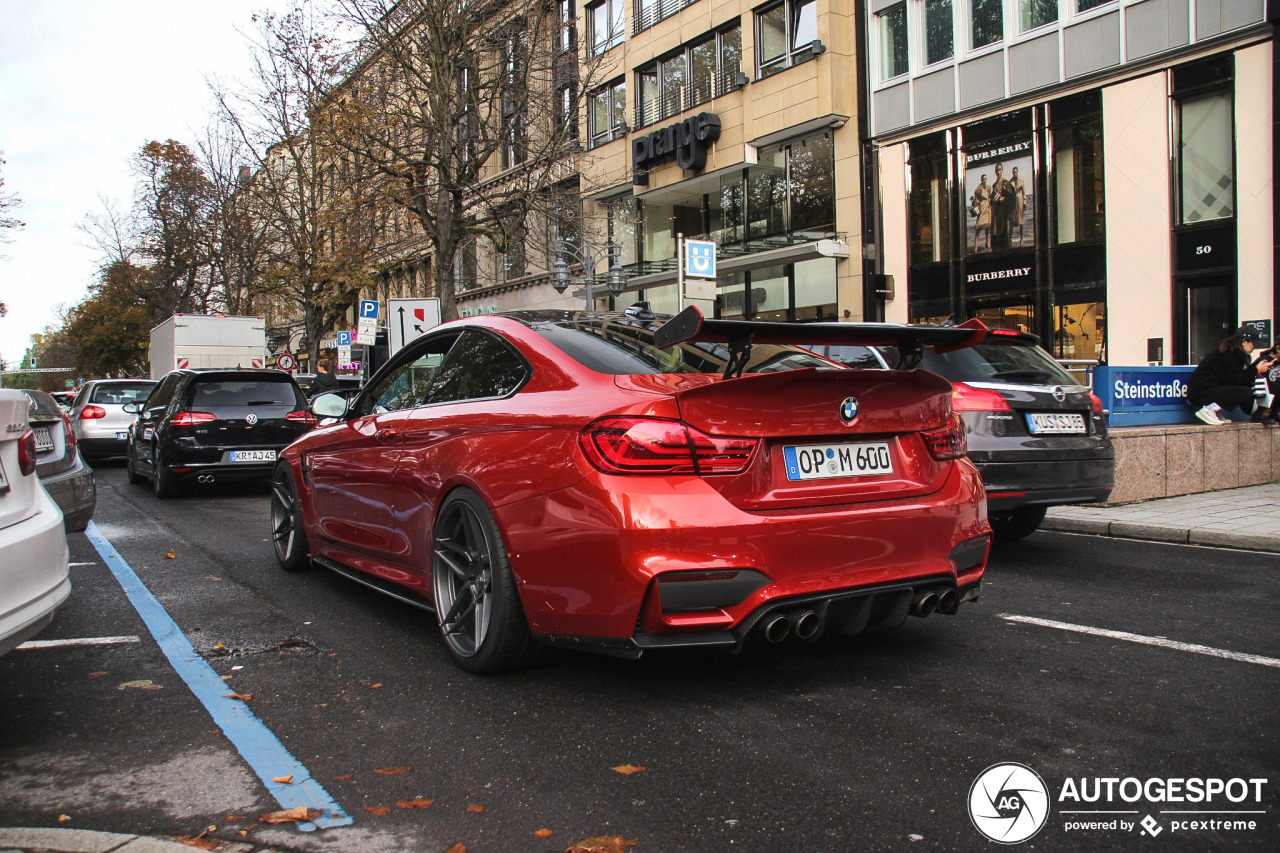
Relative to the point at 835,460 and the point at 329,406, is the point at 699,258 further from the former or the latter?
the point at 835,460

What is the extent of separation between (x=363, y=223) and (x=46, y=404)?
71.1 feet

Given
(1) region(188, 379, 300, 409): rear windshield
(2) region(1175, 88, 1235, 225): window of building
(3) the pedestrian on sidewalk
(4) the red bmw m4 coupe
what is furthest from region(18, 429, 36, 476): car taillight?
(2) region(1175, 88, 1235, 225): window of building

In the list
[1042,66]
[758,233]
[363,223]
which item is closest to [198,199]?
[363,223]

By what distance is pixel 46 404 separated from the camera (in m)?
6.51

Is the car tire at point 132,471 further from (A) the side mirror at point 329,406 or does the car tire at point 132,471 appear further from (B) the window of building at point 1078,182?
(B) the window of building at point 1078,182

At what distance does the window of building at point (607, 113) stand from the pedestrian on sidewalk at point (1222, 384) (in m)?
24.2

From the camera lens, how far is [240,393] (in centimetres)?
1221

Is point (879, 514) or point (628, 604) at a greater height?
point (879, 514)

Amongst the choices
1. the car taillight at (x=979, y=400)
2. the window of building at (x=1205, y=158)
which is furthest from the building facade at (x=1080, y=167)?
the car taillight at (x=979, y=400)

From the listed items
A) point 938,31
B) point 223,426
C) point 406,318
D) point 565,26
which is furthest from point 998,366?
point 565,26

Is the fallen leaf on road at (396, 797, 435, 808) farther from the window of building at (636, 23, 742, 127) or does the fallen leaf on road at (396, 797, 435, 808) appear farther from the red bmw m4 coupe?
the window of building at (636, 23, 742, 127)

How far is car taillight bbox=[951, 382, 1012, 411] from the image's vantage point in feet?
21.7

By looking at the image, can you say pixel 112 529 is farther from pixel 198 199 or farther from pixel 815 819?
pixel 198 199

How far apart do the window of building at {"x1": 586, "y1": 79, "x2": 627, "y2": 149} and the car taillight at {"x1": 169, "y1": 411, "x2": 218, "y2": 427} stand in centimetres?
2335
